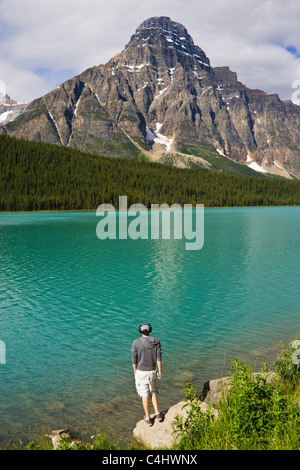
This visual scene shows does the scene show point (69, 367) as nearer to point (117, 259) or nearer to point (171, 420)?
point (171, 420)

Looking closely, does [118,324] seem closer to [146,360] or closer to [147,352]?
[146,360]

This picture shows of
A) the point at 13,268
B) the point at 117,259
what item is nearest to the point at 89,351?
the point at 13,268

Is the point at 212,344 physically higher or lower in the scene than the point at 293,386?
lower

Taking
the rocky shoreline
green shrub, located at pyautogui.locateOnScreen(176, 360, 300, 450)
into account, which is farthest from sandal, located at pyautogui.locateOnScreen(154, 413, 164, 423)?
green shrub, located at pyautogui.locateOnScreen(176, 360, 300, 450)

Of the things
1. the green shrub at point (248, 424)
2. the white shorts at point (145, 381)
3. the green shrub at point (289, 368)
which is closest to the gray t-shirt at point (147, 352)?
the white shorts at point (145, 381)

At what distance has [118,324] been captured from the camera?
2441 cm

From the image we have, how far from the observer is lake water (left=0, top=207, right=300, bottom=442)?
14.4m

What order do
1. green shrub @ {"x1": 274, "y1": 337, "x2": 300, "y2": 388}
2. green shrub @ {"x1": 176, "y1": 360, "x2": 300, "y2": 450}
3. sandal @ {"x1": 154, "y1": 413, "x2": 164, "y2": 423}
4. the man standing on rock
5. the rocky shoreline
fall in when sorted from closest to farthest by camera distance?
green shrub @ {"x1": 176, "y1": 360, "x2": 300, "y2": 450}, the rocky shoreline, sandal @ {"x1": 154, "y1": 413, "x2": 164, "y2": 423}, the man standing on rock, green shrub @ {"x1": 274, "y1": 337, "x2": 300, "y2": 388}

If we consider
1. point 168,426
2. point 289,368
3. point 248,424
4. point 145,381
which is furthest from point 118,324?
point 248,424

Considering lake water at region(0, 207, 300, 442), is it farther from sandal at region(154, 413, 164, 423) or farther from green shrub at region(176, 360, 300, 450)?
green shrub at region(176, 360, 300, 450)

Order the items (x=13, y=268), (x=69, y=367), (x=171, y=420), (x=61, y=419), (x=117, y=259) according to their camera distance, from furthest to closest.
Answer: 1. (x=117, y=259)
2. (x=13, y=268)
3. (x=69, y=367)
4. (x=61, y=419)
5. (x=171, y=420)

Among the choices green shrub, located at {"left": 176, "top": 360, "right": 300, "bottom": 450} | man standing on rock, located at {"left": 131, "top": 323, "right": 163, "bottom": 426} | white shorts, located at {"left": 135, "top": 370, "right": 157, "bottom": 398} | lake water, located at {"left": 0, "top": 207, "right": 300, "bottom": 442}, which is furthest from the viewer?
lake water, located at {"left": 0, "top": 207, "right": 300, "bottom": 442}

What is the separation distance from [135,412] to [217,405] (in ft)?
12.2

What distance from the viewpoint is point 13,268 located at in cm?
4484
